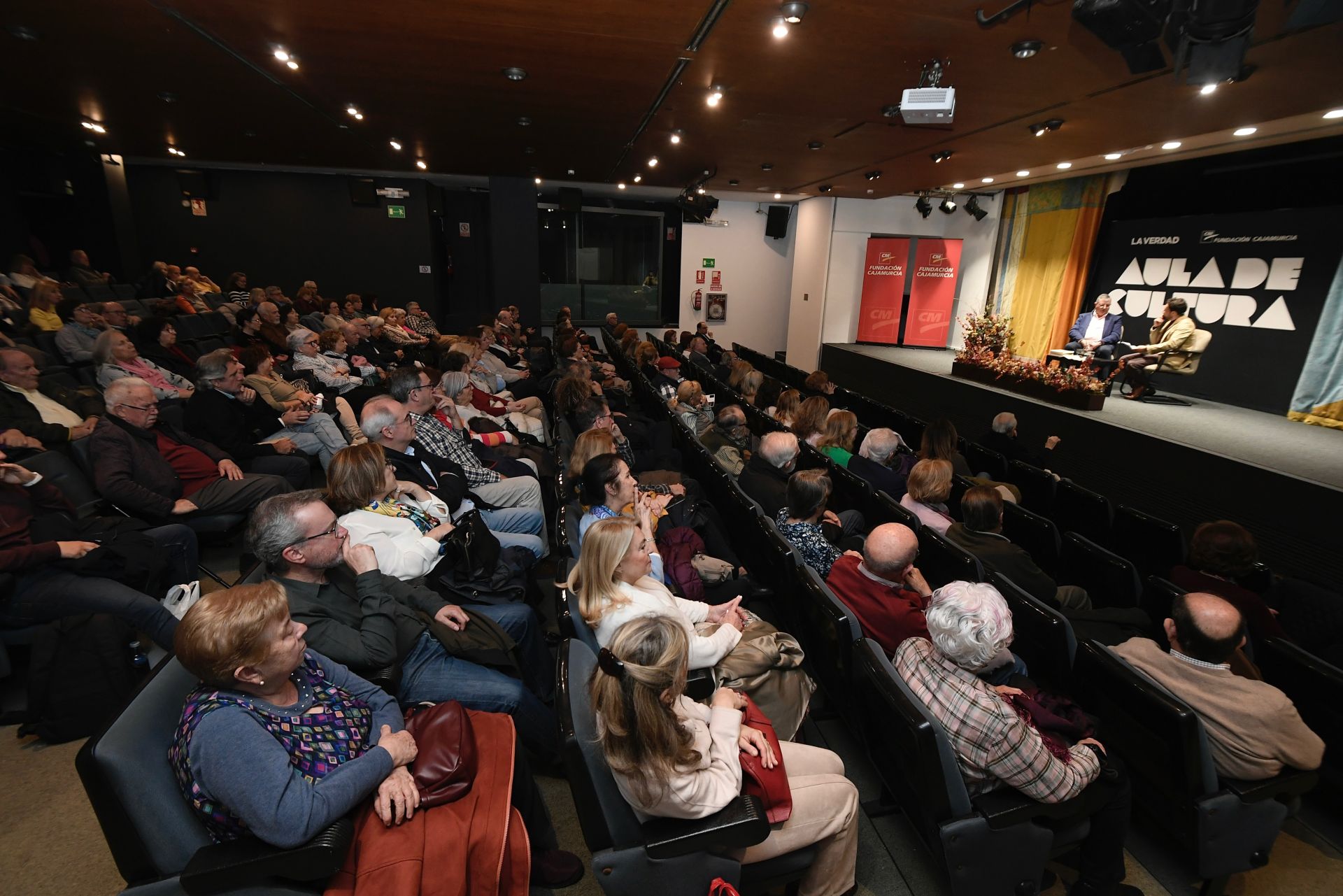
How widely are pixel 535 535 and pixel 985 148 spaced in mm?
6484

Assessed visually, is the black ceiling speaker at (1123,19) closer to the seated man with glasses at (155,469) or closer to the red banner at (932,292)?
the seated man with glasses at (155,469)

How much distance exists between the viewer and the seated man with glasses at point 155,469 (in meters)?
2.93

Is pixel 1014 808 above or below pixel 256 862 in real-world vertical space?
below

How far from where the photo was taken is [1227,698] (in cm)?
178

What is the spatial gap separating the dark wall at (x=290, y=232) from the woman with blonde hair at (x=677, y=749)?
12.2 meters

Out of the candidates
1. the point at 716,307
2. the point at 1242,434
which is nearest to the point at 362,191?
the point at 716,307

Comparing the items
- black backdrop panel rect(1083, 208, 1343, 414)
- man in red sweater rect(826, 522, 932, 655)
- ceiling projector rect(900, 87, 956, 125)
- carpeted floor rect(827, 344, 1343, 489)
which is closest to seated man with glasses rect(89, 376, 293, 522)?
man in red sweater rect(826, 522, 932, 655)

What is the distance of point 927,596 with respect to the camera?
248 centimetres

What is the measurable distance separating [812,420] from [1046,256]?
9064 mm

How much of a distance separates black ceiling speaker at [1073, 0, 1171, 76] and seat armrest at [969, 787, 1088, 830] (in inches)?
137

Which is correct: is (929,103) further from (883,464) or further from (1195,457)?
(1195,457)

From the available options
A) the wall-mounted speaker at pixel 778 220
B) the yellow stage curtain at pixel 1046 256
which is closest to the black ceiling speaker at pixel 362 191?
the wall-mounted speaker at pixel 778 220

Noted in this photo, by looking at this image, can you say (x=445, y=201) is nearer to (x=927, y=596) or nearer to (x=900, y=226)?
(x=900, y=226)

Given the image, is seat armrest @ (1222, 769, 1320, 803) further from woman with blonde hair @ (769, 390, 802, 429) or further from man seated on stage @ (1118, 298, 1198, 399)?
man seated on stage @ (1118, 298, 1198, 399)
